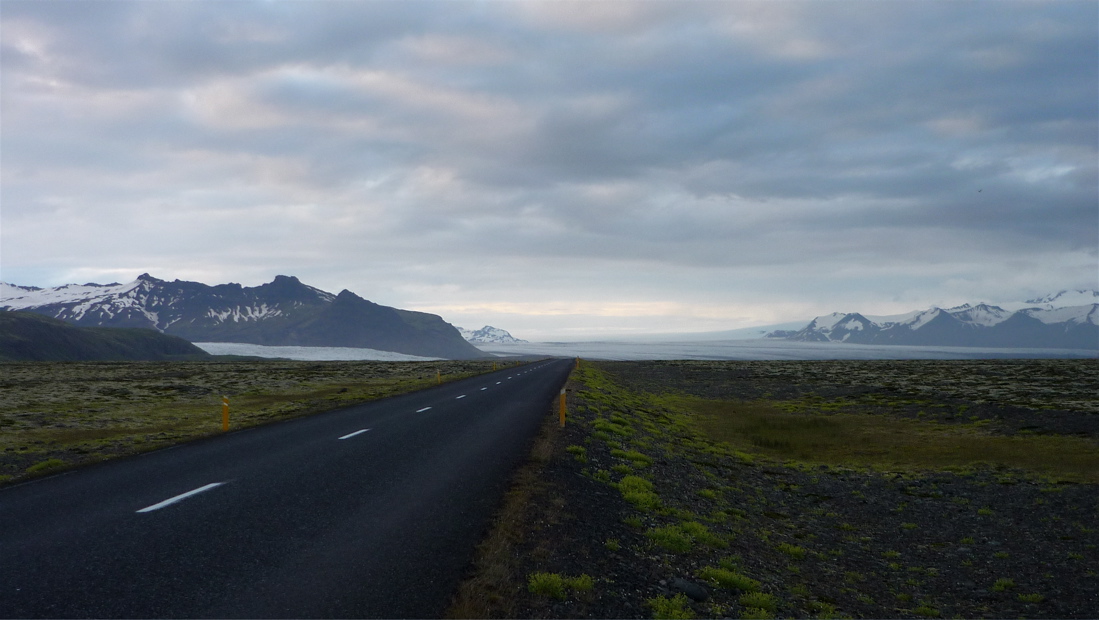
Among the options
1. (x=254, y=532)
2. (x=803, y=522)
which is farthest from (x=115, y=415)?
(x=803, y=522)

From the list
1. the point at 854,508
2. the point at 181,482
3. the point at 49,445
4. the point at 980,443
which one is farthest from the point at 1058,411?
the point at 49,445

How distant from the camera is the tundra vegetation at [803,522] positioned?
8.48 meters

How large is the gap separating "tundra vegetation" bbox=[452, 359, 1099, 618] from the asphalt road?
3.02ft

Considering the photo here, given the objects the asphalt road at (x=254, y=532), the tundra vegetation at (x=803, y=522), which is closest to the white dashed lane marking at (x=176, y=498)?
the asphalt road at (x=254, y=532)

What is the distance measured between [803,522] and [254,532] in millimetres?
12986

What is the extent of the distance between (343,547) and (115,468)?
9634 mm

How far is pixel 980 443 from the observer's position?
27188mm

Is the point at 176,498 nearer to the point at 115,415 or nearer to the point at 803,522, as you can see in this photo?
the point at 803,522

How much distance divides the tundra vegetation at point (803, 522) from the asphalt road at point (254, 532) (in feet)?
3.02

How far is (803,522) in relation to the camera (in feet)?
51.3

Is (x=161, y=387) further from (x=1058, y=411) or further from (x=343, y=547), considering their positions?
(x=1058, y=411)

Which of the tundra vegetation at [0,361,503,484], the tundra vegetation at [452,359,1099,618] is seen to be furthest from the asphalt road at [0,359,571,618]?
the tundra vegetation at [0,361,503,484]

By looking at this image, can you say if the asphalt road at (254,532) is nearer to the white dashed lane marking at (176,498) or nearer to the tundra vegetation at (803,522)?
the white dashed lane marking at (176,498)

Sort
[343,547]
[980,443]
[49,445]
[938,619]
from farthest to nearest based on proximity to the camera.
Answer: [980,443] → [49,445] → [938,619] → [343,547]
